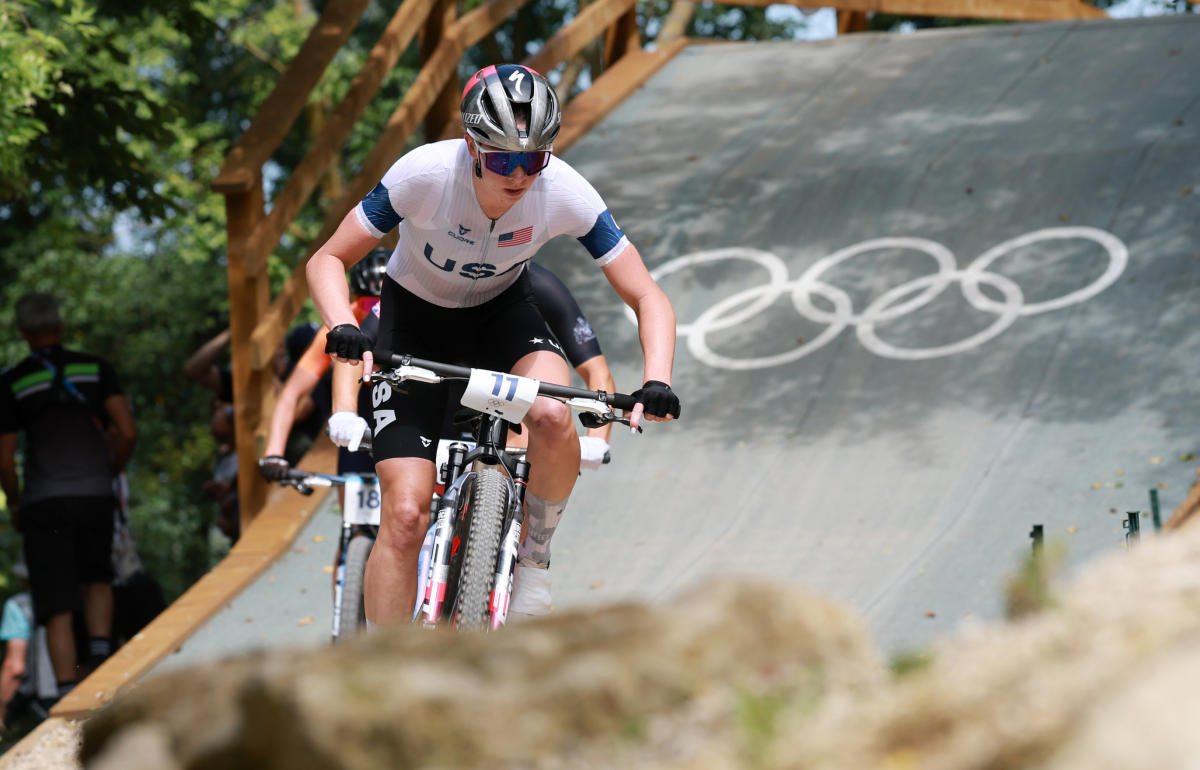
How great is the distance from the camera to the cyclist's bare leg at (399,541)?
4.42m

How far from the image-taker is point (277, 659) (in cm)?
186

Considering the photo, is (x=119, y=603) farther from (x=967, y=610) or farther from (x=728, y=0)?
(x=728, y=0)

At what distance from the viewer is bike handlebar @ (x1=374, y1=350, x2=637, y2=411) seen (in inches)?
165

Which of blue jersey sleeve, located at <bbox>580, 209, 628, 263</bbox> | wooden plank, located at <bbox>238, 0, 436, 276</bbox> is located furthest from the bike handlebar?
wooden plank, located at <bbox>238, 0, 436, 276</bbox>

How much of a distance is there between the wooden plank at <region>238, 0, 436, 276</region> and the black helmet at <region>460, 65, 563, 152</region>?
4464 millimetres

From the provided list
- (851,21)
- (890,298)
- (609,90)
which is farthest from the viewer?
(851,21)

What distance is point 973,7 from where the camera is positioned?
15523mm

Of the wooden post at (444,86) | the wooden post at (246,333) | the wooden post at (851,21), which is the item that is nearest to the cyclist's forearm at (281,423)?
the wooden post at (246,333)

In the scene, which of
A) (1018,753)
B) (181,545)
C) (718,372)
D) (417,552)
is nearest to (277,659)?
(1018,753)

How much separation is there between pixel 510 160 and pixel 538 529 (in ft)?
3.87

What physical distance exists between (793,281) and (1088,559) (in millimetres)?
4138

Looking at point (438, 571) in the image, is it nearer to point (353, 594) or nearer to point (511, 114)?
point (511, 114)

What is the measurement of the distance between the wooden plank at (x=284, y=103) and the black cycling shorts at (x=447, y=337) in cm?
411

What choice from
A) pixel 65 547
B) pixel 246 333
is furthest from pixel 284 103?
pixel 65 547
